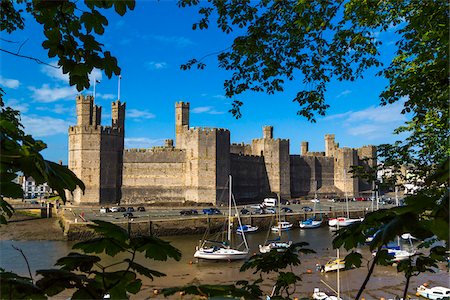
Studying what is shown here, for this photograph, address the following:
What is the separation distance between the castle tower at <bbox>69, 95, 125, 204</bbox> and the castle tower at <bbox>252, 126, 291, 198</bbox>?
76.7ft

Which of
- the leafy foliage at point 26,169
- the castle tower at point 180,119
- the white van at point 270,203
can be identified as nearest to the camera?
the leafy foliage at point 26,169

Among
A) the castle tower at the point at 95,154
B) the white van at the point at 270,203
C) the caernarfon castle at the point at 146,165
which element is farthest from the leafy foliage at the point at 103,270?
the white van at the point at 270,203

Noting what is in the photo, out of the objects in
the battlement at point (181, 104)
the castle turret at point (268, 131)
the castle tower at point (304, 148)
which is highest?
the battlement at point (181, 104)

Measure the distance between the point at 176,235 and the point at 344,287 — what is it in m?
19.9

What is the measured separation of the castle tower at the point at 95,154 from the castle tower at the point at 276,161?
23.4m

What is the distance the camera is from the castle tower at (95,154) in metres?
48.0

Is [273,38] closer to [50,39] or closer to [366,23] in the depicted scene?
[366,23]

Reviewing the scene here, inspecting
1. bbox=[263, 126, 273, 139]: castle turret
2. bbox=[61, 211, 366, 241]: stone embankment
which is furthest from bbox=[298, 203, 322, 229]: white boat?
bbox=[263, 126, 273, 139]: castle turret

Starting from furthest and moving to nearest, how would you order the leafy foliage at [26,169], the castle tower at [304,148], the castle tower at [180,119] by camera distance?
the castle tower at [304,148] < the castle tower at [180,119] < the leafy foliage at [26,169]

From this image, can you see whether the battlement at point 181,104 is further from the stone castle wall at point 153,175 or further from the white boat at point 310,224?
the white boat at point 310,224

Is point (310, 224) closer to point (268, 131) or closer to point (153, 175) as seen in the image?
point (153, 175)

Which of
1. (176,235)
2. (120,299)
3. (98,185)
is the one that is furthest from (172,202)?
(120,299)

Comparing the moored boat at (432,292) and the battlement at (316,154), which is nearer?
the moored boat at (432,292)

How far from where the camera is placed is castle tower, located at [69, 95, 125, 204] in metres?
48.0
